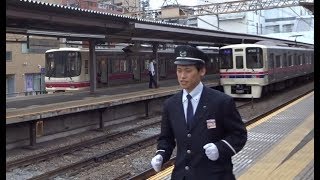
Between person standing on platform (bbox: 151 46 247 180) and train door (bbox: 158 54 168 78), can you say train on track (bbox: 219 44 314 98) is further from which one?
person standing on platform (bbox: 151 46 247 180)

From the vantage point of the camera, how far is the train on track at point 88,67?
2309 cm

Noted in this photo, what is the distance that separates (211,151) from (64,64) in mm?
21119

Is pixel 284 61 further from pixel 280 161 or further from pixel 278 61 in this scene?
pixel 280 161

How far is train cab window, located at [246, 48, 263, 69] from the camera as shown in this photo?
846 inches

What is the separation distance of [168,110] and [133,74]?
79.9ft

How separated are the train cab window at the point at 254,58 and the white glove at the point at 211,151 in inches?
748

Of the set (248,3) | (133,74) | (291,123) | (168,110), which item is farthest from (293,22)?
(168,110)

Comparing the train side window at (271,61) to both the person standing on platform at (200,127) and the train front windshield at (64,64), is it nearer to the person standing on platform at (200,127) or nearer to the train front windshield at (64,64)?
the train front windshield at (64,64)

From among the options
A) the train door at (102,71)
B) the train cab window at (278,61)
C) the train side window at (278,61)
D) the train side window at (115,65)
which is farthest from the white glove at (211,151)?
the train side window at (115,65)

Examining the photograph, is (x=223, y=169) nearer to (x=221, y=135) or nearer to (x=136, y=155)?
(x=221, y=135)

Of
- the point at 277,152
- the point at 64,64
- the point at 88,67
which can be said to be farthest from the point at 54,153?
the point at 64,64

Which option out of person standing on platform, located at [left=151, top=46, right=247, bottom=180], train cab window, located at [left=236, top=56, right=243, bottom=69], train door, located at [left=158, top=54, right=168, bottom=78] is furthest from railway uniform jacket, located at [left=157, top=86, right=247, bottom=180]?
train door, located at [left=158, top=54, right=168, bottom=78]

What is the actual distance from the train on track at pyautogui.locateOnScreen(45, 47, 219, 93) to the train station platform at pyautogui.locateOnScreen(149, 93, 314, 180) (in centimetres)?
911

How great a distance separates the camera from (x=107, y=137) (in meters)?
13.3
